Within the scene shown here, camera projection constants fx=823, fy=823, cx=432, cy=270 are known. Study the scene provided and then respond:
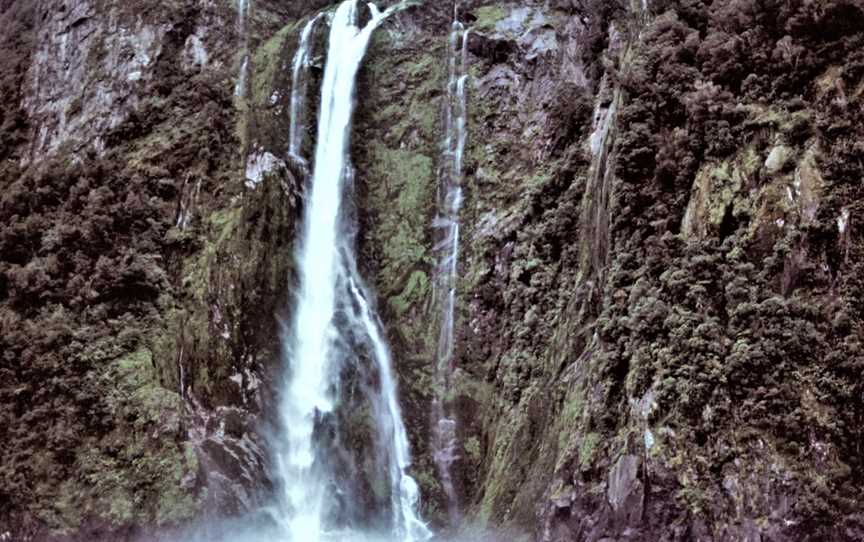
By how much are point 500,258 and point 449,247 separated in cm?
145

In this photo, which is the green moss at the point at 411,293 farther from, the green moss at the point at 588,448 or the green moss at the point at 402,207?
the green moss at the point at 588,448

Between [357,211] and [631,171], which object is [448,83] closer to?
[357,211]

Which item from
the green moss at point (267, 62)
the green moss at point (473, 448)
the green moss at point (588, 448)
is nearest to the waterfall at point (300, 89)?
the green moss at point (267, 62)

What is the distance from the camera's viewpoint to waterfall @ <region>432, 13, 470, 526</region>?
15266 mm

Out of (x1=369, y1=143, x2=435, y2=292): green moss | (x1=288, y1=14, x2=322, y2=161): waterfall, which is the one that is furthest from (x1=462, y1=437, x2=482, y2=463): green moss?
(x1=288, y1=14, x2=322, y2=161): waterfall

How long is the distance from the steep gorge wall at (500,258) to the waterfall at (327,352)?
41 cm

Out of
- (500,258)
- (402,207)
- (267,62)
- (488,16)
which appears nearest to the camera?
(500,258)

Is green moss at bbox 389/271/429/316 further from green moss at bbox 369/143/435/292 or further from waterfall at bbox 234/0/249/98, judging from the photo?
waterfall at bbox 234/0/249/98

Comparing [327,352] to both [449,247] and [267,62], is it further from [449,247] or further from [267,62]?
[267,62]

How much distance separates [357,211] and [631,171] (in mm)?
7471

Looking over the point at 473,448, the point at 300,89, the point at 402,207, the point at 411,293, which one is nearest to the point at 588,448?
the point at 473,448

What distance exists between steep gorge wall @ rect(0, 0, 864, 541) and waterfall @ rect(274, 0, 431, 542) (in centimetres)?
41

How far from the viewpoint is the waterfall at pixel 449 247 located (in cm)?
1527

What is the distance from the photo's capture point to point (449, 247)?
17.1 metres
